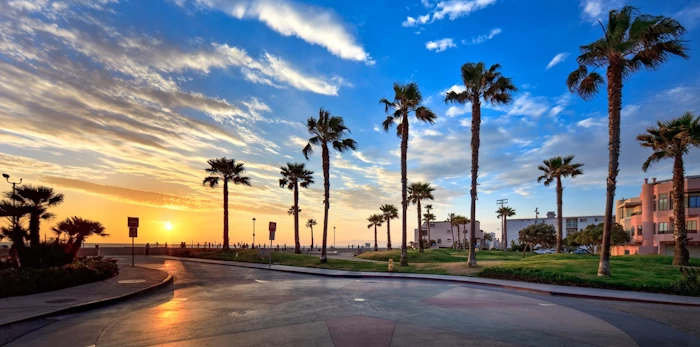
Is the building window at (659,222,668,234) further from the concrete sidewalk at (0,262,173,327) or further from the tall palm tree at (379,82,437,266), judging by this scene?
the concrete sidewalk at (0,262,173,327)

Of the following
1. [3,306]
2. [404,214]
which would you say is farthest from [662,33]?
[3,306]

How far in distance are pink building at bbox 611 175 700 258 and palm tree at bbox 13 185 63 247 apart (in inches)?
2428

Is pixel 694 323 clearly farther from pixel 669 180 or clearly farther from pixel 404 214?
pixel 669 180

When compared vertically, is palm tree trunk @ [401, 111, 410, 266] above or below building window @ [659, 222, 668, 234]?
above

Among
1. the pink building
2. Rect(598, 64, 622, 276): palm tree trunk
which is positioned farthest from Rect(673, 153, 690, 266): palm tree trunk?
the pink building

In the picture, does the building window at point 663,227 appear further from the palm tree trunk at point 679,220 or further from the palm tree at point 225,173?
the palm tree at point 225,173

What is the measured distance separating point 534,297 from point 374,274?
10.3m

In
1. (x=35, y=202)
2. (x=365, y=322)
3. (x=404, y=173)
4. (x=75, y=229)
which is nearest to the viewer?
(x=365, y=322)

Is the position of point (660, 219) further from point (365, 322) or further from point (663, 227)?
point (365, 322)

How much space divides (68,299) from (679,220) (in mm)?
34216

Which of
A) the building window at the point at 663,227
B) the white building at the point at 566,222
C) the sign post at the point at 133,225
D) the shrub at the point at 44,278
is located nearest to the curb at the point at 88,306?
the shrub at the point at 44,278

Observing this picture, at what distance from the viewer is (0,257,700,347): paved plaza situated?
314 inches

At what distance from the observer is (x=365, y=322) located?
9.66 metres

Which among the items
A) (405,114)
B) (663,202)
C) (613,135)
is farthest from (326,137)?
(663,202)
